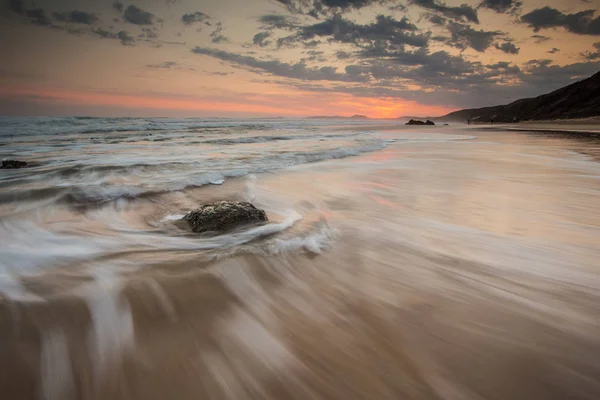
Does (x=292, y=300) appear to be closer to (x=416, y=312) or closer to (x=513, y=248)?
(x=416, y=312)

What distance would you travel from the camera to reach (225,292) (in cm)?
210

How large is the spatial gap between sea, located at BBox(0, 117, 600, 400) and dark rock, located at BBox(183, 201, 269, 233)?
15cm

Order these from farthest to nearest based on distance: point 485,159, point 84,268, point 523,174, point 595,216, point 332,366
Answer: point 485,159, point 523,174, point 595,216, point 84,268, point 332,366

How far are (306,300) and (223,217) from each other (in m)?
1.56

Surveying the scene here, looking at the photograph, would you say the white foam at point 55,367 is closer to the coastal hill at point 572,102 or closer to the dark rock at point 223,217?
the dark rock at point 223,217

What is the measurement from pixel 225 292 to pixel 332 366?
96 cm

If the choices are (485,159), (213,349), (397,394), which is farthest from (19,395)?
(485,159)

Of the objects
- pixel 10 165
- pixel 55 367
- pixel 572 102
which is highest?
pixel 572 102

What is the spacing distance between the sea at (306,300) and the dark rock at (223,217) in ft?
0.48

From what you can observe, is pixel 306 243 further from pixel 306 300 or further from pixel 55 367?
pixel 55 367

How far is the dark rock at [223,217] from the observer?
319cm

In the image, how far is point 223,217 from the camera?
3240 mm

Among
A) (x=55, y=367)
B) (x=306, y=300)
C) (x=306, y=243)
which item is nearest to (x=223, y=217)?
(x=306, y=243)

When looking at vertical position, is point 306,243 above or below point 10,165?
below
